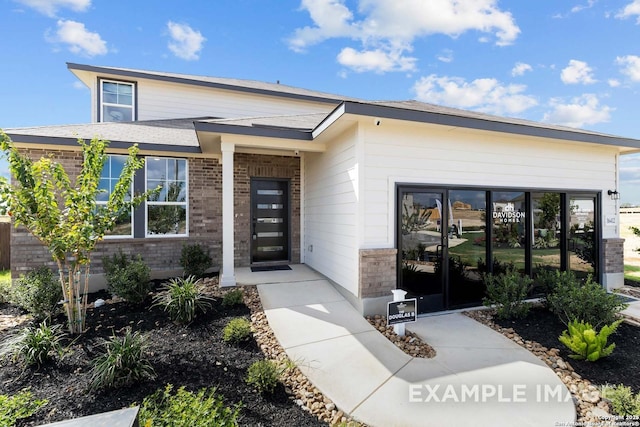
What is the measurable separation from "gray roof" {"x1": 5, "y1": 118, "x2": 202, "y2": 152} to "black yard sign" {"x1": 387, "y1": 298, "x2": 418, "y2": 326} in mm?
5680

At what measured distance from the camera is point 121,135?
6.94 m

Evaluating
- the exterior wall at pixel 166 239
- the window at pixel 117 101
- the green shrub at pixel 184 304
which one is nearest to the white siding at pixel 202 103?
the window at pixel 117 101

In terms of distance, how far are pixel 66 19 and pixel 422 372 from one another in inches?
432

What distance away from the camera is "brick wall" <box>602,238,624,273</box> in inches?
270

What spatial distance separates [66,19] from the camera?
290 inches

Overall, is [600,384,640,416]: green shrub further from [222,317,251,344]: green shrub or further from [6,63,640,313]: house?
[222,317,251,344]: green shrub

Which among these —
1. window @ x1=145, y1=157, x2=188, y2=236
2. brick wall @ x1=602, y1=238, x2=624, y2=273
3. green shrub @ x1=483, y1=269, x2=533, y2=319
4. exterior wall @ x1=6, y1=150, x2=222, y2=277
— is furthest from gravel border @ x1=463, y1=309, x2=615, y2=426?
window @ x1=145, y1=157, x2=188, y2=236

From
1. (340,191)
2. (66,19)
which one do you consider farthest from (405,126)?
(66,19)

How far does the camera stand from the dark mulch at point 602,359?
3.31 meters

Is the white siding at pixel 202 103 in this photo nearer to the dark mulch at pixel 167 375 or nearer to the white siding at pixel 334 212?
the white siding at pixel 334 212

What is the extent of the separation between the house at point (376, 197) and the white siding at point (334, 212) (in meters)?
0.04

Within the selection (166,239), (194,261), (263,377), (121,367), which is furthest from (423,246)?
(166,239)

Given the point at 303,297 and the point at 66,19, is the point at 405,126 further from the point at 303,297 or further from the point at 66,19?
the point at 66,19

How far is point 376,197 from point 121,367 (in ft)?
13.2
